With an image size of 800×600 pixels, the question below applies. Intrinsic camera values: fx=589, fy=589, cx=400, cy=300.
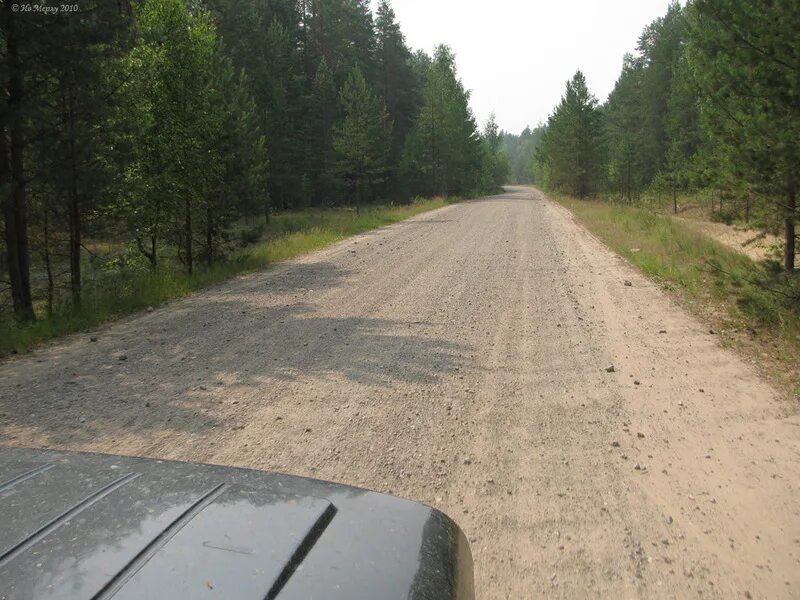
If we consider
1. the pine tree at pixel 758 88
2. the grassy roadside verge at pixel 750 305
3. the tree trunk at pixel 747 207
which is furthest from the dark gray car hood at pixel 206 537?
the tree trunk at pixel 747 207

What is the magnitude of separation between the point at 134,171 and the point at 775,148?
1250cm

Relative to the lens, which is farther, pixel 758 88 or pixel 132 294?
pixel 132 294

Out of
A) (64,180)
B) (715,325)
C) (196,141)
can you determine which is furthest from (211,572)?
(196,141)

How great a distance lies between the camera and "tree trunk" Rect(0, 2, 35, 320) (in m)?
9.09

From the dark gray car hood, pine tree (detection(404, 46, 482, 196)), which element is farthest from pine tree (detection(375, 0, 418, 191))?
the dark gray car hood

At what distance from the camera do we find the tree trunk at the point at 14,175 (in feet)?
29.8

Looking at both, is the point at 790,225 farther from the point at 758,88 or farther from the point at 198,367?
the point at 198,367

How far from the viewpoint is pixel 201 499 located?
5.77 ft

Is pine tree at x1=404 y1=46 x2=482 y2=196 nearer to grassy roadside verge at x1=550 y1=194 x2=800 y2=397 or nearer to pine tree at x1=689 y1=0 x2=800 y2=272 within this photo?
grassy roadside verge at x1=550 y1=194 x2=800 y2=397

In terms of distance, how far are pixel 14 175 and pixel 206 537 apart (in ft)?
33.8

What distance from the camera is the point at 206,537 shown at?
1.54 meters

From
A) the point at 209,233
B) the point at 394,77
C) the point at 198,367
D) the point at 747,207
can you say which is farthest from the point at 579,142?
the point at 198,367

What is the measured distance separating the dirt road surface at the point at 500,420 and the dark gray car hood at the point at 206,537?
1.36 m

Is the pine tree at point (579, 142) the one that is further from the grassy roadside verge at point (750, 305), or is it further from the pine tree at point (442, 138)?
the grassy roadside verge at point (750, 305)
